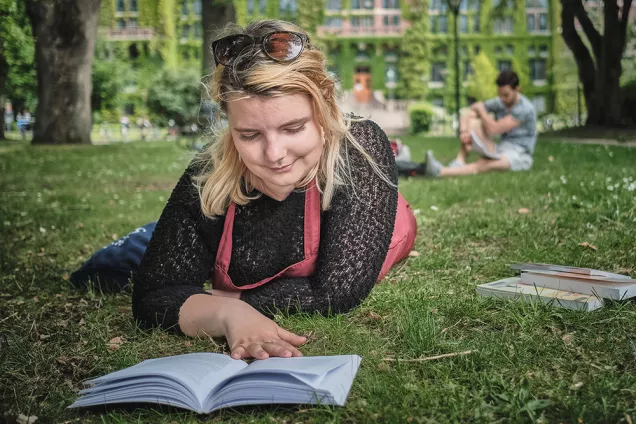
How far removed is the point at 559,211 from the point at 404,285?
208 cm

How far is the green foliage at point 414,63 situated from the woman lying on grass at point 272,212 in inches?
2037

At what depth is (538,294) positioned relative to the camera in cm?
288

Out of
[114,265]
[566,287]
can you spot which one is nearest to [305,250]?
[566,287]

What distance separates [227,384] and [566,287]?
1.53 meters

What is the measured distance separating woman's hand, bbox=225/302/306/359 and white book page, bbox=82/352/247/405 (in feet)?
0.32

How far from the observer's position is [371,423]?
75.9 inches

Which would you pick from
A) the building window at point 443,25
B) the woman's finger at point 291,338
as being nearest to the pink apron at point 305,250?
the woman's finger at point 291,338

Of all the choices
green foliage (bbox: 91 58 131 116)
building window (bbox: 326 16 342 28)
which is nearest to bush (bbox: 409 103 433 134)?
green foliage (bbox: 91 58 131 116)

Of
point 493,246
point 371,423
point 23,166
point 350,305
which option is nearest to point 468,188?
point 493,246

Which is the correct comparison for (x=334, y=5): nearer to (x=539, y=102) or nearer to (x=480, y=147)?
(x=539, y=102)

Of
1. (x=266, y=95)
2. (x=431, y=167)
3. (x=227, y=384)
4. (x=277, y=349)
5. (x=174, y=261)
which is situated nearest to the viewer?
(x=227, y=384)

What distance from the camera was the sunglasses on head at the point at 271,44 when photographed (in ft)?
8.68

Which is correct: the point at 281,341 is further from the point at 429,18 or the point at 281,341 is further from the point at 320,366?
the point at 429,18

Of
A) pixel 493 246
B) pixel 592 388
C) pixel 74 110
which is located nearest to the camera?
pixel 592 388
